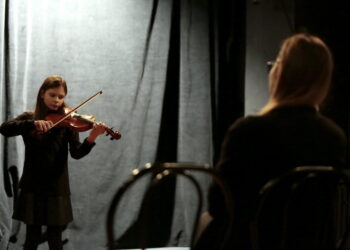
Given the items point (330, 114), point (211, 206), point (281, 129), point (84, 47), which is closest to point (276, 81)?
point (281, 129)

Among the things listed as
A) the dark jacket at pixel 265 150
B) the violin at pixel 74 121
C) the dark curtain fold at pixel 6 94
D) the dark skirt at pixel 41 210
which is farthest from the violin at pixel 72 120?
the dark jacket at pixel 265 150

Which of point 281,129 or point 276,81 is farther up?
point 276,81

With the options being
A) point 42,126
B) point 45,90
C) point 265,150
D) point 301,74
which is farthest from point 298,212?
point 45,90

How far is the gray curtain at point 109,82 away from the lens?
10.3 feet

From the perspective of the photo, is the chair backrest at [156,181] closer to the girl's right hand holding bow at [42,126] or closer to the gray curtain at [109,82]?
the girl's right hand holding bow at [42,126]

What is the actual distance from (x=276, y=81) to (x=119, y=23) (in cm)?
213

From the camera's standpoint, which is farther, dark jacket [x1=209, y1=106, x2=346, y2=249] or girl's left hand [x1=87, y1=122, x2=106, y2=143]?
girl's left hand [x1=87, y1=122, x2=106, y2=143]

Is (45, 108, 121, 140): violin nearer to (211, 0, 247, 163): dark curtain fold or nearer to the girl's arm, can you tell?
the girl's arm

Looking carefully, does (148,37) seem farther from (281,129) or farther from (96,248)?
(281,129)

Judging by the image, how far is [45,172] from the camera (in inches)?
102

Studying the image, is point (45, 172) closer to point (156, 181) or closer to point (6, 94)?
point (6, 94)

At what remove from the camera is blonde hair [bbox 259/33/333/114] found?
131 centimetres

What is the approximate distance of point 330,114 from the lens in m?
2.91

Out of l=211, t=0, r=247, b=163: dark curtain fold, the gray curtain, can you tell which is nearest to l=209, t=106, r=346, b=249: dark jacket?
the gray curtain
